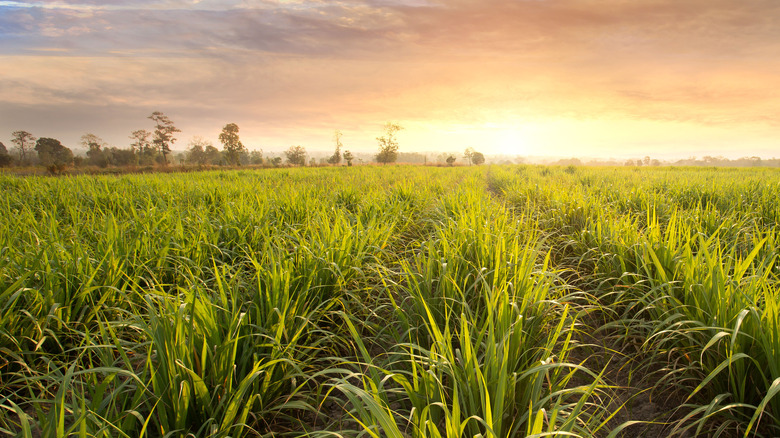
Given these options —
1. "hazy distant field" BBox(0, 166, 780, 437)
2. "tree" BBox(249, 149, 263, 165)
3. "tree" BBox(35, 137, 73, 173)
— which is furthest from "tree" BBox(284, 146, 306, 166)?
"hazy distant field" BBox(0, 166, 780, 437)

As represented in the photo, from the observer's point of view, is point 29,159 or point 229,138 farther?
point 229,138

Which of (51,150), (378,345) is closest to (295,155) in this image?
(51,150)

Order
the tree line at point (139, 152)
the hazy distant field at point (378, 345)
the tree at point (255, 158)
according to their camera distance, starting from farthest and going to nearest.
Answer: the tree at point (255, 158), the tree line at point (139, 152), the hazy distant field at point (378, 345)

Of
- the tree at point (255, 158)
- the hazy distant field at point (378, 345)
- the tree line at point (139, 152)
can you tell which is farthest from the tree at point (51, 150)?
the hazy distant field at point (378, 345)

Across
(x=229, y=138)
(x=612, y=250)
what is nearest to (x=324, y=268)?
(x=612, y=250)

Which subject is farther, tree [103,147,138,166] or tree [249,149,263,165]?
tree [249,149,263,165]

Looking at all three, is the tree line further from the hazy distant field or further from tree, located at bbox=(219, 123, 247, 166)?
the hazy distant field

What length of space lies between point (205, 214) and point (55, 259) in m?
1.73

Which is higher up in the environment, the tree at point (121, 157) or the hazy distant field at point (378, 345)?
the tree at point (121, 157)

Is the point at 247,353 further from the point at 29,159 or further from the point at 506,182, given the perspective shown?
the point at 29,159

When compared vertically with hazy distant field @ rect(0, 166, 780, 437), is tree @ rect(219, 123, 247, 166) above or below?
above

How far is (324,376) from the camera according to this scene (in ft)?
6.07

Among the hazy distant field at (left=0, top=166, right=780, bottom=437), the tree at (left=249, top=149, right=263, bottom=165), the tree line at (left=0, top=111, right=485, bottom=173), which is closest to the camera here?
the hazy distant field at (left=0, top=166, right=780, bottom=437)

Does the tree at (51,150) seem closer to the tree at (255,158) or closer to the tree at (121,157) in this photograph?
the tree at (121,157)
